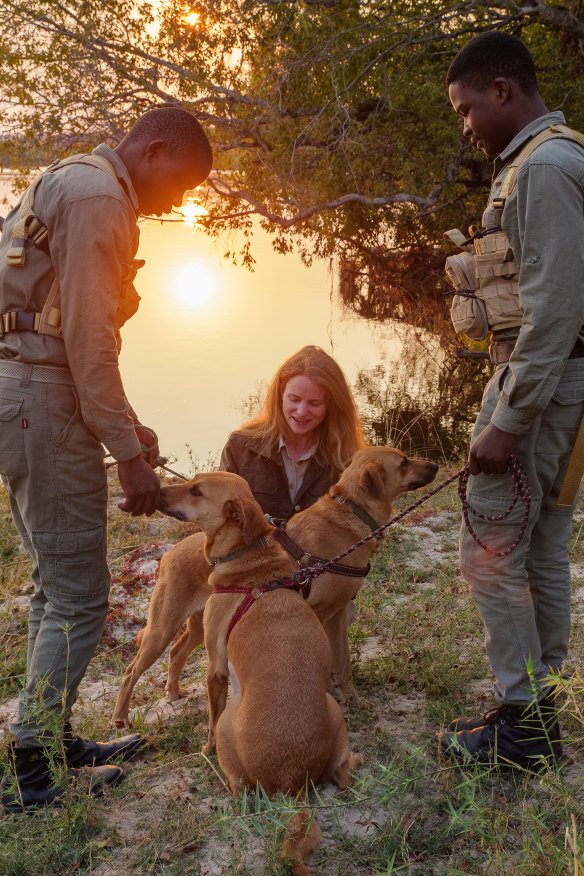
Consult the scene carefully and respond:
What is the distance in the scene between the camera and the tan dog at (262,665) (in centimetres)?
285

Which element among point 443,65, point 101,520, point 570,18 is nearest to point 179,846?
point 101,520

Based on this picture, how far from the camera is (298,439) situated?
4.97 m

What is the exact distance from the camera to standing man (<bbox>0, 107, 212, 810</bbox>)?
2801 millimetres

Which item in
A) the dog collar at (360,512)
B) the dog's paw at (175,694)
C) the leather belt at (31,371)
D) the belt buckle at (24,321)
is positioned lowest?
the dog's paw at (175,694)

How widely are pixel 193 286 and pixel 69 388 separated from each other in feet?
58.7

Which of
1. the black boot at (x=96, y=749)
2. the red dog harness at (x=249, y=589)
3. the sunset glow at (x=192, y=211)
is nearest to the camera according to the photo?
the black boot at (x=96, y=749)

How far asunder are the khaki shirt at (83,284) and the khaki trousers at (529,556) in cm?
165

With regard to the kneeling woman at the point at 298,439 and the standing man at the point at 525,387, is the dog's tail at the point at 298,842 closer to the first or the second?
the standing man at the point at 525,387

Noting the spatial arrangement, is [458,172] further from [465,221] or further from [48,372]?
[48,372]

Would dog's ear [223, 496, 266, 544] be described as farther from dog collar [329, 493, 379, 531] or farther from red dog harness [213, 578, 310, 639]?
dog collar [329, 493, 379, 531]

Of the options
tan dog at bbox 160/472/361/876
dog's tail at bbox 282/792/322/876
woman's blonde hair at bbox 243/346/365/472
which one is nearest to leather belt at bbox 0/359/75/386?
tan dog at bbox 160/472/361/876

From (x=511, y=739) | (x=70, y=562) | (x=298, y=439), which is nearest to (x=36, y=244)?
(x=70, y=562)

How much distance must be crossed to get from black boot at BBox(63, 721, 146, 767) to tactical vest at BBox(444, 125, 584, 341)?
107 inches

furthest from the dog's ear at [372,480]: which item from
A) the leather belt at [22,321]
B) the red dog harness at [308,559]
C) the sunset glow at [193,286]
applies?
the sunset glow at [193,286]
